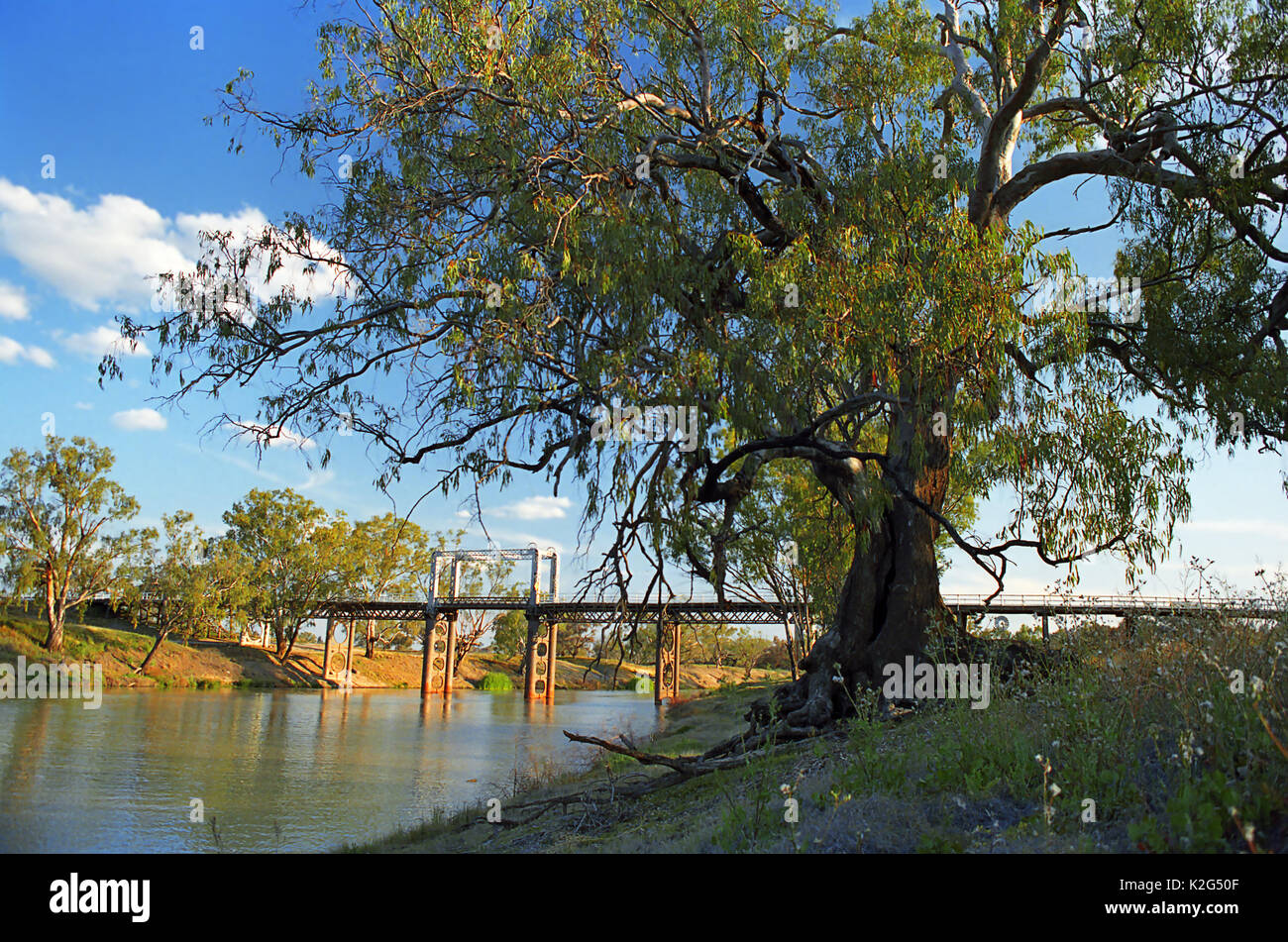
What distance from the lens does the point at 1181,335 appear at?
12.1 metres

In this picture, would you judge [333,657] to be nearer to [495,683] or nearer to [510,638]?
[495,683]

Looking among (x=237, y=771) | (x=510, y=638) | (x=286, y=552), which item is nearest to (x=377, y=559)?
(x=286, y=552)

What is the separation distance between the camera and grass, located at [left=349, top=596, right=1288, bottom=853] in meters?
4.50

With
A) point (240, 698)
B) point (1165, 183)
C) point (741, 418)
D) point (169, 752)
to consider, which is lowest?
point (240, 698)

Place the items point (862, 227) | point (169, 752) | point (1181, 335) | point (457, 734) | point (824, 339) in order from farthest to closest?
point (457, 734), point (169, 752), point (1181, 335), point (862, 227), point (824, 339)

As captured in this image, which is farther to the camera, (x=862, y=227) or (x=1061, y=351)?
(x=862, y=227)

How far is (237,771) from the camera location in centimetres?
1700

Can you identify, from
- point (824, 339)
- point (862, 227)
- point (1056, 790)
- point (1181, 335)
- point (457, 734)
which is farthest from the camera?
point (457, 734)

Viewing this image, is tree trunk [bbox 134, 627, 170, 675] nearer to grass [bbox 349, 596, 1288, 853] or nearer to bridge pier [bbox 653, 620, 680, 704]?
bridge pier [bbox 653, 620, 680, 704]

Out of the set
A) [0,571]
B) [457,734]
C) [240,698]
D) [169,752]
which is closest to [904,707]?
[169,752]

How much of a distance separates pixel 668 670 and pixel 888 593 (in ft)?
191

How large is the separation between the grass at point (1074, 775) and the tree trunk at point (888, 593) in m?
3.14
